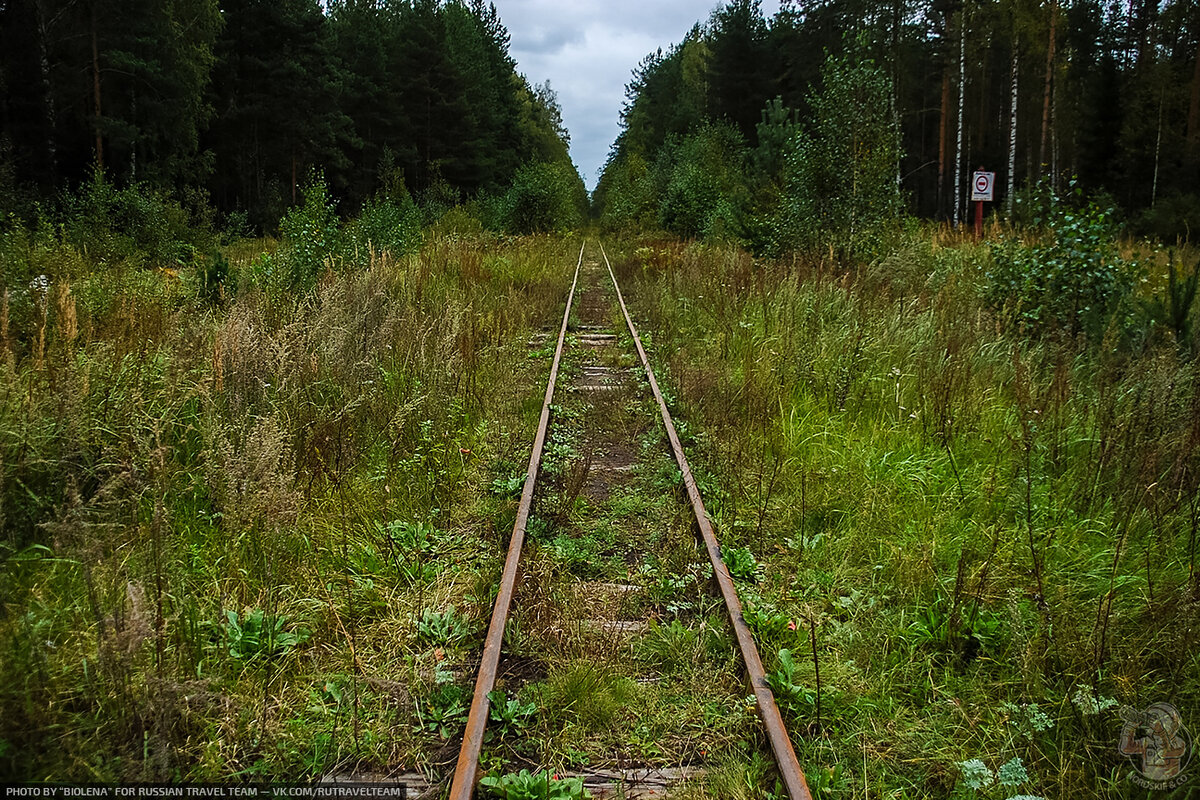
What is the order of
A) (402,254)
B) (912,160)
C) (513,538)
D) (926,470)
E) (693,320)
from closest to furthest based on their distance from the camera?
(513,538) → (926,470) → (693,320) → (402,254) → (912,160)

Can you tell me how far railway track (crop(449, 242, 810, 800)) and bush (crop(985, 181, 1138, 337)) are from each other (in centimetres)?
376

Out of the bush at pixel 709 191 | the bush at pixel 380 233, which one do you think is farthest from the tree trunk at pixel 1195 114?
the bush at pixel 380 233

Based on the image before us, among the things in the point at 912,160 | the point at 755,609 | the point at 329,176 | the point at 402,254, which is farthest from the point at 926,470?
the point at 912,160

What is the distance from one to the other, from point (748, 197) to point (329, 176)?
1237 inches

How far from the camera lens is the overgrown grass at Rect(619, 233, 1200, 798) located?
2.46 meters

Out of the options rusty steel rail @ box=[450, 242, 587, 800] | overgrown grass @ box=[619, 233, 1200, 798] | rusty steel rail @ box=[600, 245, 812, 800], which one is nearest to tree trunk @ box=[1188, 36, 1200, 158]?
overgrown grass @ box=[619, 233, 1200, 798]

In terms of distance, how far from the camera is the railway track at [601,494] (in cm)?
219

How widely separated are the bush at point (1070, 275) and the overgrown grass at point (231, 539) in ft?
16.4

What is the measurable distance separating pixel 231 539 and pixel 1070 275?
7.07 meters

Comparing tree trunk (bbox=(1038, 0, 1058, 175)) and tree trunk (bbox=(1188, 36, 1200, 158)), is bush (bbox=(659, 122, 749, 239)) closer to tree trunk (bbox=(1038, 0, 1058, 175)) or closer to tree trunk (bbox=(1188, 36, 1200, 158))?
tree trunk (bbox=(1038, 0, 1058, 175))

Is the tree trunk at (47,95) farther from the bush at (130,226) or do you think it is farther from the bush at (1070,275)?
the bush at (1070,275)

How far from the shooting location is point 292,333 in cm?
Answer: 501

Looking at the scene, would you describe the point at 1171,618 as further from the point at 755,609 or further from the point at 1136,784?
the point at 755,609

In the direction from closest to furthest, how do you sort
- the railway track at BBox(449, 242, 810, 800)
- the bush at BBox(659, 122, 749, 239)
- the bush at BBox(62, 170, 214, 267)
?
the railway track at BBox(449, 242, 810, 800)
the bush at BBox(62, 170, 214, 267)
the bush at BBox(659, 122, 749, 239)
